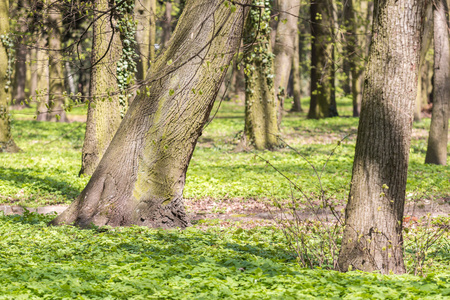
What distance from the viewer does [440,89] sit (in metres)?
13.4

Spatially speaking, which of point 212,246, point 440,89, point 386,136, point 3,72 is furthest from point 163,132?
point 440,89

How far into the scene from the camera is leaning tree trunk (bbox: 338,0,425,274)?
517cm

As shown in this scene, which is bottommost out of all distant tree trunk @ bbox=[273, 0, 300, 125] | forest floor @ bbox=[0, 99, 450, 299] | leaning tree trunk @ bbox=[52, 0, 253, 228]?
forest floor @ bbox=[0, 99, 450, 299]

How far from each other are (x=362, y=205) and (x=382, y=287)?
1.12 meters

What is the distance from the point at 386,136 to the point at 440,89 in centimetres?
A: 938

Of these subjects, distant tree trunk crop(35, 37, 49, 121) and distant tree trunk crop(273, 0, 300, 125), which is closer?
distant tree trunk crop(35, 37, 49, 121)

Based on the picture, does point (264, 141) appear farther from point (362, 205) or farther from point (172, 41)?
point (362, 205)

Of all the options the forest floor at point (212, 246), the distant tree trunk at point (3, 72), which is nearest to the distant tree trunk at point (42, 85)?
the forest floor at point (212, 246)

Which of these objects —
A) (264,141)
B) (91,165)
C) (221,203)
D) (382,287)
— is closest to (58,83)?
(264,141)

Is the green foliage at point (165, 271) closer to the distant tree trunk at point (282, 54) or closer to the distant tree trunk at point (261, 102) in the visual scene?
the distant tree trunk at point (261, 102)

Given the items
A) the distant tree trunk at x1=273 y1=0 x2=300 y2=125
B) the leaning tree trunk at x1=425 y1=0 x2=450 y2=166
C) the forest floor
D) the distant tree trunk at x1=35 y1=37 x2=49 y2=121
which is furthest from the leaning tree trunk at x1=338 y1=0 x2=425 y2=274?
the distant tree trunk at x1=273 y1=0 x2=300 y2=125

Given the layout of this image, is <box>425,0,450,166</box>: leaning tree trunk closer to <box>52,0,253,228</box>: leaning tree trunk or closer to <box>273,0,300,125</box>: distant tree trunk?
<box>273,0,300,125</box>: distant tree trunk

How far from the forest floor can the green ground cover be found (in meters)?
0.04

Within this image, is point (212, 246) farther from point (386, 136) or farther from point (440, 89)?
point (440, 89)
